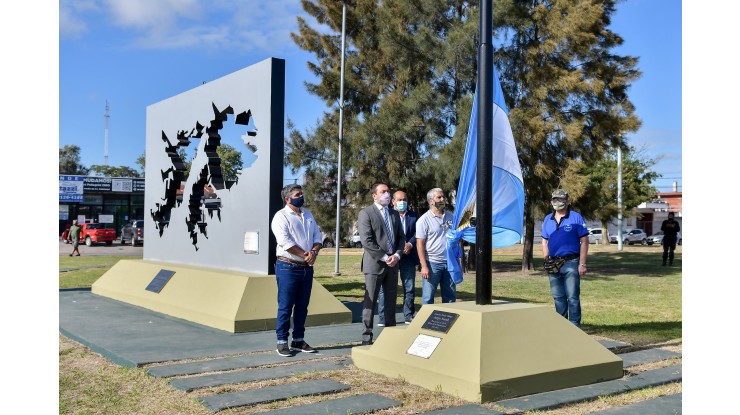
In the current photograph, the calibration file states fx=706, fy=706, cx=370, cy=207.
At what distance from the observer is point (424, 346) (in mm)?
5996

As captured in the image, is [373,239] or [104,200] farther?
[104,200]

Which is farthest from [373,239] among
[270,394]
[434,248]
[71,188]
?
[71,188]

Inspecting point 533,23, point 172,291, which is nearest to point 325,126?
point 533,23

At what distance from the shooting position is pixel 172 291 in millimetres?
10320

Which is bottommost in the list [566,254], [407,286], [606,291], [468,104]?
[606,291]

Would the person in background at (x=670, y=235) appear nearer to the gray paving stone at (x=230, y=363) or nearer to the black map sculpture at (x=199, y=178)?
the black map sculpture at (x=199, y=178)

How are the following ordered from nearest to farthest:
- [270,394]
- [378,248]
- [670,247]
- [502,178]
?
[270,394] → [502,178] → [378,248] → [670,247]

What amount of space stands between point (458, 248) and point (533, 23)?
1393 centimetres

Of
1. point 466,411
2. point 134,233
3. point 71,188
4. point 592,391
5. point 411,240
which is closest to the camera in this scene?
point 466,411

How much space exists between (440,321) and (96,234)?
38.7 metres

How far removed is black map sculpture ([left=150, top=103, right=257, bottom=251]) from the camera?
10.3 meters

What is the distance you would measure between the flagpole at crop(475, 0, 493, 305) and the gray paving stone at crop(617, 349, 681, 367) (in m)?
1.80

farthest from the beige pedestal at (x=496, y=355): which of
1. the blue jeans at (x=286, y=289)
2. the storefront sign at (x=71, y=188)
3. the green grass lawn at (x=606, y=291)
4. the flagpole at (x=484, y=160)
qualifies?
the storefront sign at (x=71, y=188)

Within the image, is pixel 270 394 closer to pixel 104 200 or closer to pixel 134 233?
pixel 134 233
